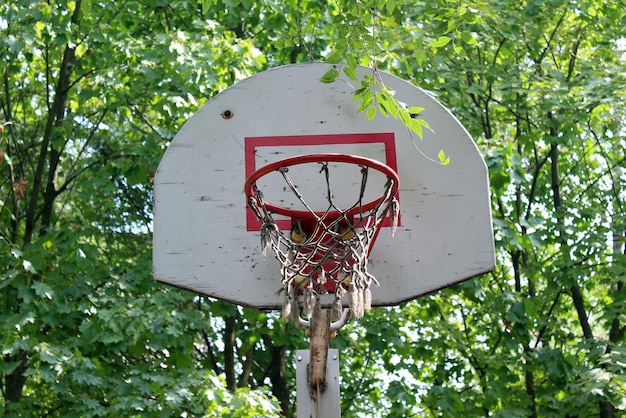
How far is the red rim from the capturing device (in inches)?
152

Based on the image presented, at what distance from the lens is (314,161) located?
3.93 meters

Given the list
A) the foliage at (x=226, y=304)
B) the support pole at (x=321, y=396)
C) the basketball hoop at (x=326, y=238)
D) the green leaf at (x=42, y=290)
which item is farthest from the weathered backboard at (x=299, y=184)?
the green leaf at (x=42, y=290)

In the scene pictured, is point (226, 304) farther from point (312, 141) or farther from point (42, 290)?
point (312, 141)

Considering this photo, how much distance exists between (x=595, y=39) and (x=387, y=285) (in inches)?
235

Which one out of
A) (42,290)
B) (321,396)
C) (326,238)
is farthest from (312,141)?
(42,290)

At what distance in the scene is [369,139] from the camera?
15.3ft

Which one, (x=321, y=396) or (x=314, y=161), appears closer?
(x=314, y=161)

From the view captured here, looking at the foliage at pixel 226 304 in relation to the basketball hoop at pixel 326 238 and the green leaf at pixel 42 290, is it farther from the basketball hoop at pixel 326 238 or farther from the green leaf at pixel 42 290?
the basketball hoop at pixel 326 238

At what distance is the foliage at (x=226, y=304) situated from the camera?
23.9 ft

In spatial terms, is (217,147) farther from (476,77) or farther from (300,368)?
(476,77)

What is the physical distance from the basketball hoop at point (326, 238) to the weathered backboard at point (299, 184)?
126mm

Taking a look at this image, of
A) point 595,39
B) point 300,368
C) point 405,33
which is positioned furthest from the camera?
point 595,39

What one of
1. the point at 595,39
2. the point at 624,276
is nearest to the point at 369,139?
the point at 624,276

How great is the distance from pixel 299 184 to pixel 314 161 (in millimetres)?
592
